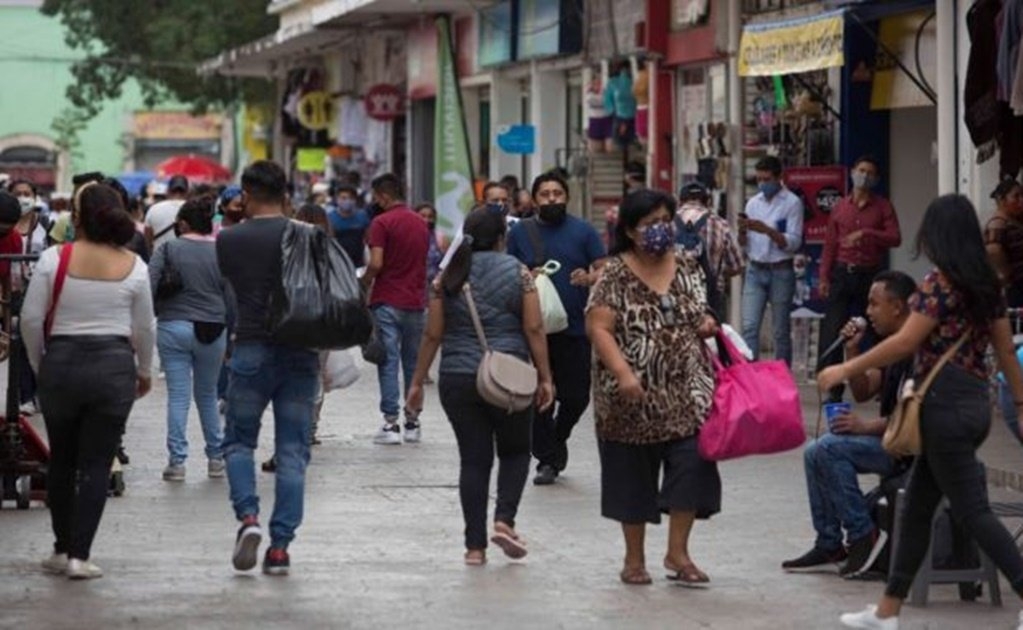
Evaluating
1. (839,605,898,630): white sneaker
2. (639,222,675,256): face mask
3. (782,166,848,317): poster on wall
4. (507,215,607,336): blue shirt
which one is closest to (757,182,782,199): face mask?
(782,166,848,317): poster on wall

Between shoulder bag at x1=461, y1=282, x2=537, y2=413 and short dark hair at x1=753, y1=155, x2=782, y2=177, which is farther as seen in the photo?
short dark hair at x1=753, y1=155, x2=782, y2=177

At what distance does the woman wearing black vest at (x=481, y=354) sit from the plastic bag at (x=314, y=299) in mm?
631

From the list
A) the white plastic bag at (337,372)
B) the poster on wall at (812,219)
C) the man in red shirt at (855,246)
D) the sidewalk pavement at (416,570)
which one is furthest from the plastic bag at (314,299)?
the poster on wall at (812,219)

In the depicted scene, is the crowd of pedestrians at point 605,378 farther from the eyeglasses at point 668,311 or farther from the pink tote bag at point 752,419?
the pink tote bag at point 752,419

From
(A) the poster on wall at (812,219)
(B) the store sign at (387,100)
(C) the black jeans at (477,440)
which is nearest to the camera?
(C) the black jeans at (477,440)

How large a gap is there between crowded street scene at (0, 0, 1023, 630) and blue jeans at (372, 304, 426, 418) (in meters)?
0.03

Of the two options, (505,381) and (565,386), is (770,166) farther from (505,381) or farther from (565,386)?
(505,381)

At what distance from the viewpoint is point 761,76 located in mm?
24062

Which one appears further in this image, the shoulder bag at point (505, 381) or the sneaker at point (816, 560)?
the shoulder bag at point (505, 381)

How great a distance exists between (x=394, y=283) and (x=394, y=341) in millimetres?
472

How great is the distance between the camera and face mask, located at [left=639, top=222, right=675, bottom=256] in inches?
440

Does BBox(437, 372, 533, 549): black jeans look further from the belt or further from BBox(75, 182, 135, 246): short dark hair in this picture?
the belt

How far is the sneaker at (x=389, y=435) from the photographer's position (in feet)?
58.7

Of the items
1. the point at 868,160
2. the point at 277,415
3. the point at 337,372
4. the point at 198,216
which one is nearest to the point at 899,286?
the point at 277,415
